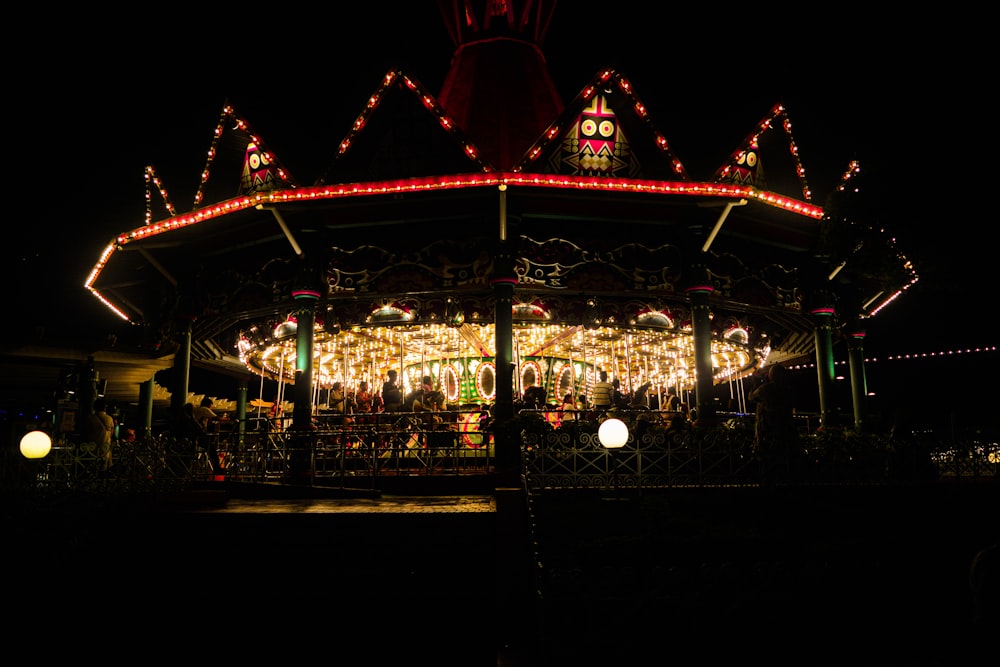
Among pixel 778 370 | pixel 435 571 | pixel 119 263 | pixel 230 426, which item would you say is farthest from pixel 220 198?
pixel 778 370

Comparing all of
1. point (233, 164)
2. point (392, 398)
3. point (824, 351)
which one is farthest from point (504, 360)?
point (824, 351)

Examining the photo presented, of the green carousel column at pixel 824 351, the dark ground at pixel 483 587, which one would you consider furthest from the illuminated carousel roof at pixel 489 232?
the dark ground at pixel 483 587

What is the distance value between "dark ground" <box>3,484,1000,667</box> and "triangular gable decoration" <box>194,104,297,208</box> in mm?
8074

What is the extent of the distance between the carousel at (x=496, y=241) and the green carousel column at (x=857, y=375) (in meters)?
0.06

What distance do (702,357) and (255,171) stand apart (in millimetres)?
10869

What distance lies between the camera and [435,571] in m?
7.74

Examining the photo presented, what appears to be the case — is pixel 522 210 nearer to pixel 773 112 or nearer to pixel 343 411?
pixel 773 112

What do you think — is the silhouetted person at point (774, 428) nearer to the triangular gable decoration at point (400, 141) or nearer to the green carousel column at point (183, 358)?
the triangular gable decoration at point (400, 141)

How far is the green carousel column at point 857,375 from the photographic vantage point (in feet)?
54.0

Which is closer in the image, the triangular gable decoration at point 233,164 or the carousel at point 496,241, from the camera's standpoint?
the carousel at point 496,241

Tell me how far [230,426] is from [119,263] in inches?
259

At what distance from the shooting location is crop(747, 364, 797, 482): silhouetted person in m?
11.2

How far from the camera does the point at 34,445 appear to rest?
454 inches

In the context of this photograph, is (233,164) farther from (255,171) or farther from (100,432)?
(100,432)
